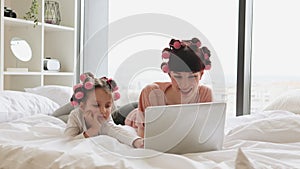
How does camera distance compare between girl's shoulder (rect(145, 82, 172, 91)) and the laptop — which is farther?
girl's shoulder (rect(145, 82, 172, 91))

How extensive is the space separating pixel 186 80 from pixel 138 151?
1.43ft

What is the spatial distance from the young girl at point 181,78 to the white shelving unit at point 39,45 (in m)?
1.26

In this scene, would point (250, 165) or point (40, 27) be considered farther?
point (40, 27)

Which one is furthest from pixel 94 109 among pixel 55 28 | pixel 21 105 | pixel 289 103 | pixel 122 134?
pixel 55 28

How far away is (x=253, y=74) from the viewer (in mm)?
2984

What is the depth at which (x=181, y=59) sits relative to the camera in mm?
1484

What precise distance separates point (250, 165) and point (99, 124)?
28.5 inches

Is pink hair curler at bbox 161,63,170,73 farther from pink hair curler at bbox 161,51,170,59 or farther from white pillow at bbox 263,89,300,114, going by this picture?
white pillow at bbox 263,89,300,114

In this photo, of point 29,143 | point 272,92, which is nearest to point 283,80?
point 272,92

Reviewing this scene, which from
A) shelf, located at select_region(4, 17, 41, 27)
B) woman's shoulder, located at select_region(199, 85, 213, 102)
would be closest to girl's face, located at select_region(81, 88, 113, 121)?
woman's shoulder, located at select_region(199, 85, 213, 102)

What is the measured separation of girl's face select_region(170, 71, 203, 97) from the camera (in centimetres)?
150

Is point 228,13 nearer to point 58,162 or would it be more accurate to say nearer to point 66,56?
point 66,56

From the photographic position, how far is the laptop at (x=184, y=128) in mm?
1189

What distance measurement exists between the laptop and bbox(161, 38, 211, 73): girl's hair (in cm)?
22
